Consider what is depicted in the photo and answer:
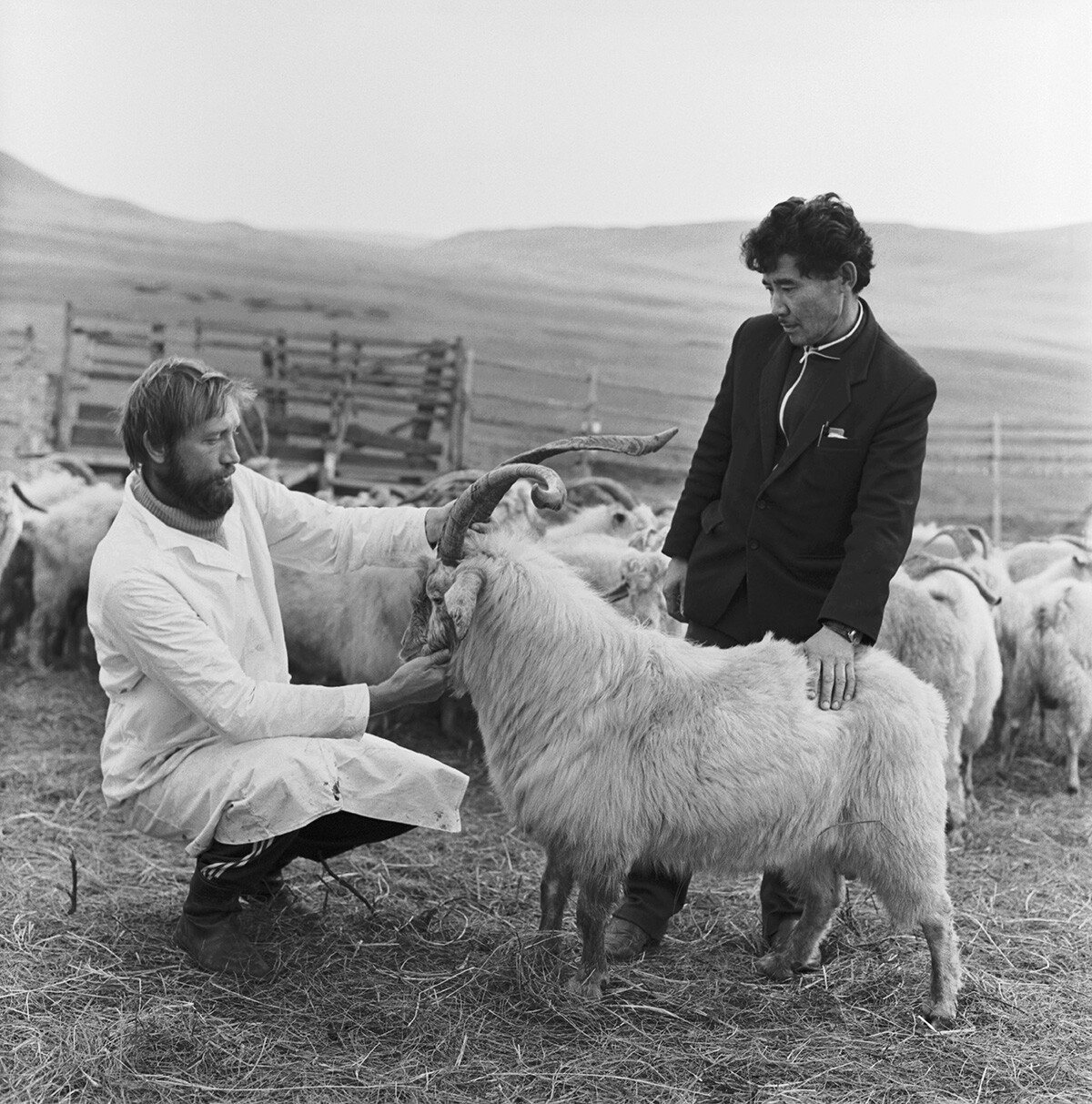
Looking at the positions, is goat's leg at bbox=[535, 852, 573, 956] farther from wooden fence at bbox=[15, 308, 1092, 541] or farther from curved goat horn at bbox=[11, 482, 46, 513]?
wooden fence at bbox=[15, 308, 1092, 541]

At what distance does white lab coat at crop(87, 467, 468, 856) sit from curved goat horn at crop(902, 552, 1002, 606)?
3.71 m

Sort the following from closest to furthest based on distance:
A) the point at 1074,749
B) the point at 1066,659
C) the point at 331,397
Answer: the point at 1074,749
the point at 1066,659
the point at 331,397

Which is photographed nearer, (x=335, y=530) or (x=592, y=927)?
(x=592, y=927)

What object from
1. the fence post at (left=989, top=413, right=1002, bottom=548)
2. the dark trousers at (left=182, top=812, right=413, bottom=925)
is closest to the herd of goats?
the dark trousers at (left=182, top=812, right=413, bottom=925)

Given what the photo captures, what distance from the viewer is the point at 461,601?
10.8 ft

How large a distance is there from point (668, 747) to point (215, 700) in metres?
1.32

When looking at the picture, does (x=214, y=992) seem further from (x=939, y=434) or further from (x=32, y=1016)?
(x=939, y=434)

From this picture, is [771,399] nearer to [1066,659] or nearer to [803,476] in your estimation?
[803,476]

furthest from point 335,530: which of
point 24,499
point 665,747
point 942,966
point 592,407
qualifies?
point 592,407

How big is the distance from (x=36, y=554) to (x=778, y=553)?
Result: 686cm

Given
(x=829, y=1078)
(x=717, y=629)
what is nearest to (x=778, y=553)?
(x=717, y=629)

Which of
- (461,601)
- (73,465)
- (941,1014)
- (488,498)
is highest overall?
(488,498)

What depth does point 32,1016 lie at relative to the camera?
10.7 ft

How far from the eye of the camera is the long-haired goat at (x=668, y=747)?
3.37 meters
